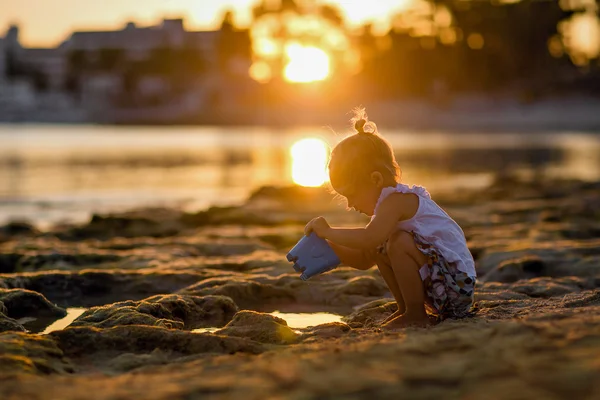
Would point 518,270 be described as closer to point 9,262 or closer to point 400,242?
point 400,242

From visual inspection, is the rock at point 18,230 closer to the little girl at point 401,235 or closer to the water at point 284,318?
the water at point 284,318

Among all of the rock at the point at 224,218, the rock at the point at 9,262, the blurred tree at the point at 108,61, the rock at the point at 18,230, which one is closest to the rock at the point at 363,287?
the rock at the point at 9,262

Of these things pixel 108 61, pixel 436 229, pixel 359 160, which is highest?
pixel 108 61

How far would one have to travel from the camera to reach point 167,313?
3543 millimetres

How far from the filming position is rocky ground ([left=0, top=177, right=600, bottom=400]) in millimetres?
1906

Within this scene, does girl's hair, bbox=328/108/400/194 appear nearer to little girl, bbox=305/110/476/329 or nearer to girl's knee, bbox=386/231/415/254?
little girl, bbox=305/110/476/329

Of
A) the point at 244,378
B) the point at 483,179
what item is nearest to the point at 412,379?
the point at 244,378

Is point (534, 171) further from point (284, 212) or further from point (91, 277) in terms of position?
point (91, 277)

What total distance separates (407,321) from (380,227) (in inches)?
15.3

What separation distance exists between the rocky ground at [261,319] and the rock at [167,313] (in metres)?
0.01

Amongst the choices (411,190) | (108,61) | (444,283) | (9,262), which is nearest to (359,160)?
(411,190)

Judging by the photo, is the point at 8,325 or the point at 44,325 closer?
the point at 8,325

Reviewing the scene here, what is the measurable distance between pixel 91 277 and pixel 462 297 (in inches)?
89.5

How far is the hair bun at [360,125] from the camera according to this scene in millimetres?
3291
